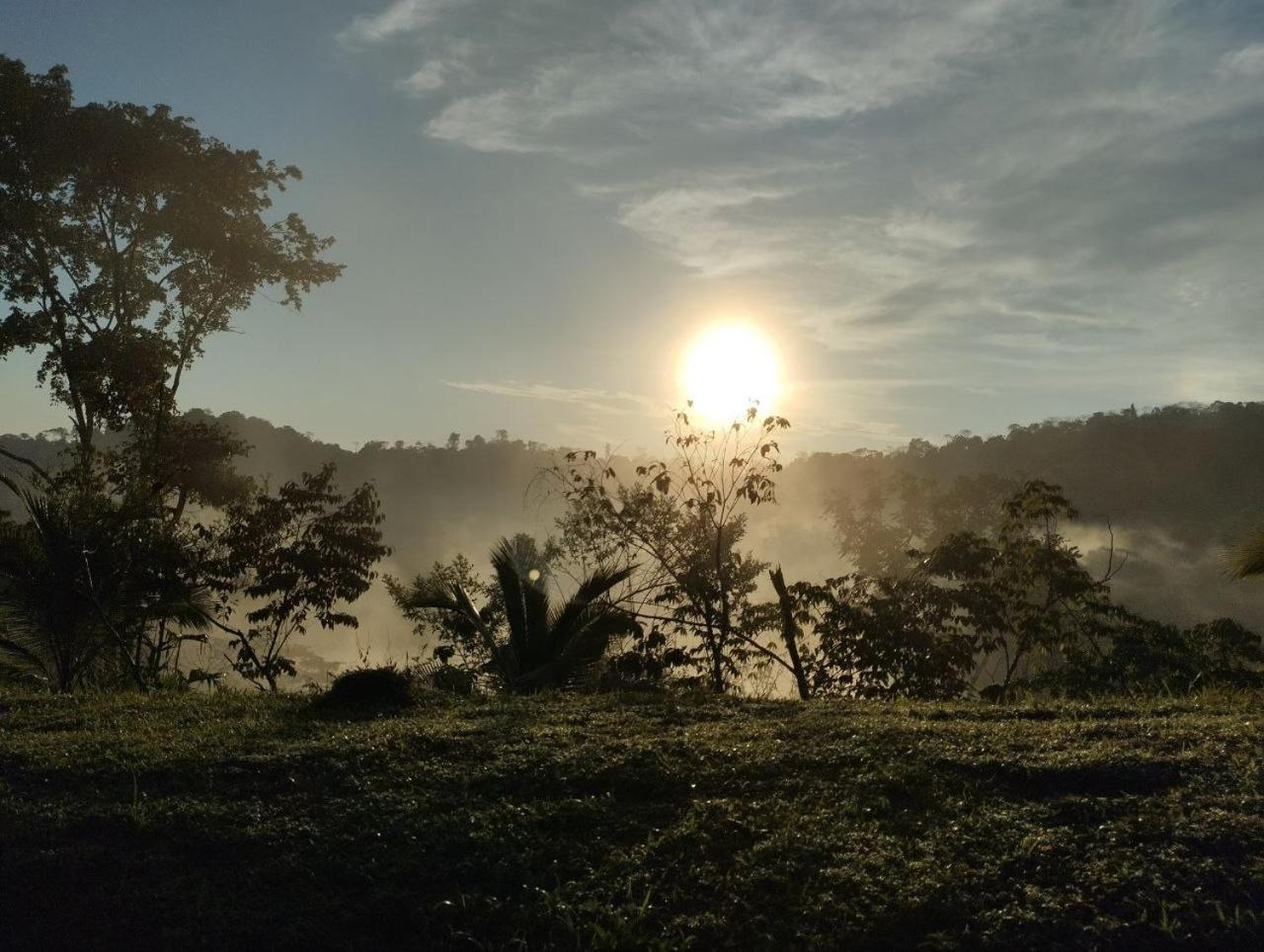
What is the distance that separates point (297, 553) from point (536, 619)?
8003 millimetres

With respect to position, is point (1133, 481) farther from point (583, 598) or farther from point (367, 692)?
point (367, 692)

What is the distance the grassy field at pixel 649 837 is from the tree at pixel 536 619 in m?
3.89

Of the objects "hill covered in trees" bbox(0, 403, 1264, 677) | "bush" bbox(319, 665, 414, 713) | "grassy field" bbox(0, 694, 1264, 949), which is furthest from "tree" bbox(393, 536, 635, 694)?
"hill covered in trees" bbox(0, 403, 1264, 677)

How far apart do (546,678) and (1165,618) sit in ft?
169

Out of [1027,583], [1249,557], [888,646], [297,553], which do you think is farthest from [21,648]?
[1027,583]

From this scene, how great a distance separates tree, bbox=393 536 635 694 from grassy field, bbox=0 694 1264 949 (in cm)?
389

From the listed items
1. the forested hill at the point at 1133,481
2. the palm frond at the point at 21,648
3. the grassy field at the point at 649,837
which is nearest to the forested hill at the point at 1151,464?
the forested hill at the point at 1133,481

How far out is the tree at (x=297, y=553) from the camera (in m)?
15.9

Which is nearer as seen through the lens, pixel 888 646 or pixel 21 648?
pixel 21 648

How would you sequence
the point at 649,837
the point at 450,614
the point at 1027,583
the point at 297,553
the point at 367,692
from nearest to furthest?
the point at 649,837 < the point at 367,692 < the point at 450,614 < the point at 1027,583 < the point at 297,553

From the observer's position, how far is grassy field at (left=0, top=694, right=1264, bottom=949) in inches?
117

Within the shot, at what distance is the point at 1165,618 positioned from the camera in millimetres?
50688

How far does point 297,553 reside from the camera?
16109 millimetres

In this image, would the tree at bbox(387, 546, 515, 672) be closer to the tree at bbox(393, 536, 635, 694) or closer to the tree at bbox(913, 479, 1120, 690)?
the tree at bbox(393, 536, 635, 694)
